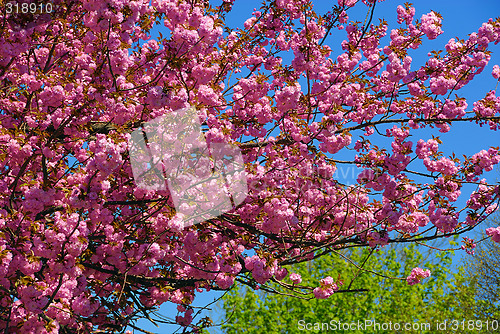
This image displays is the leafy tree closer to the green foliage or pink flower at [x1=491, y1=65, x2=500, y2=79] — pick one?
the green foliage

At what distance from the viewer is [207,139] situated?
5.70 m

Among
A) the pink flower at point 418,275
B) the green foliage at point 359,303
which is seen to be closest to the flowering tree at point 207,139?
the pink flower at point 418,275

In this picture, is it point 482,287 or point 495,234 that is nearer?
point 495,234

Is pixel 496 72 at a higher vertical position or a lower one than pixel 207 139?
higher

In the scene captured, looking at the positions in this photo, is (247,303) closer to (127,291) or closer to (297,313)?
(297,313)

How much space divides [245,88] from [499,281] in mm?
18825

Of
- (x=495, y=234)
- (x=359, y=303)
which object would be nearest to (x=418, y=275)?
(x=495, y=234)

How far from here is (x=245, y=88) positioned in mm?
6633

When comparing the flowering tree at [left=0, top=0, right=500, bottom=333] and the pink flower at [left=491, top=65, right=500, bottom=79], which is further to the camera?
the pink flower at [left=491, top=65, right=500, bottom=79]

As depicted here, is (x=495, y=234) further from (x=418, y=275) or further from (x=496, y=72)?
(x=496, y=72)

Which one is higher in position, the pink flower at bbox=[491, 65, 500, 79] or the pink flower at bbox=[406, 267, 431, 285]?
the pink flower at bbox=[491, 65, 500, 79]

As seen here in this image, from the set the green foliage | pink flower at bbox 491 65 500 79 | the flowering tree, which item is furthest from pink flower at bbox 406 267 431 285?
the green foliage

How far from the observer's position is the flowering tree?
17.4ft

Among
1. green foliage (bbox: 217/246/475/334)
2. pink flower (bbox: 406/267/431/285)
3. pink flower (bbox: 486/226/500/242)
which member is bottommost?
pink flower (bbox: 406/267/431/285)
